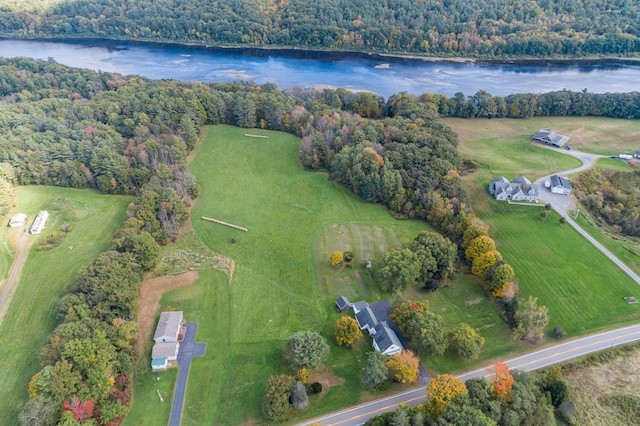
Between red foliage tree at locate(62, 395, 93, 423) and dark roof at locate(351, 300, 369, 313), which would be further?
dark roof at locate(351, 300, 369, 313)

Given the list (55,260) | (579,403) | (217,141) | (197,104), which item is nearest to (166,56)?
(197,104)

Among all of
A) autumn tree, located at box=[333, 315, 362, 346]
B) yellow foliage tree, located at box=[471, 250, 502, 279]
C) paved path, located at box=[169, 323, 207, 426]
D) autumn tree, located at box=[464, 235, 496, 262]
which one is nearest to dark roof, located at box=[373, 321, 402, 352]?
autumn tree, located at box=[333, 315, 362, 346]

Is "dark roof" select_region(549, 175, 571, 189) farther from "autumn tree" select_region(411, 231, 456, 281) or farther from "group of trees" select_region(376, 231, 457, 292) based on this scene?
"autumn tree" select_region(411, 231, 456, 281)

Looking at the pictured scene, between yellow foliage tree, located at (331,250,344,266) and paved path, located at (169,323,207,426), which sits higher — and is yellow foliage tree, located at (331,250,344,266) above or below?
above

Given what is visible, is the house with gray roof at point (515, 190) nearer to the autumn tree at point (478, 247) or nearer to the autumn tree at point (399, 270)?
the autumn tree at point (478, 247)

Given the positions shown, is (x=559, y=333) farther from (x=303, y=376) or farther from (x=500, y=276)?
(x=303, y=376)

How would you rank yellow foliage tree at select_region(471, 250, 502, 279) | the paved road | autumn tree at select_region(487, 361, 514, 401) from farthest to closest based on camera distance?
yellow foliage tree at select_region(471, 250, 502, 279)
the paved road
autumn tree at select_region(487, 361, 514, 401)

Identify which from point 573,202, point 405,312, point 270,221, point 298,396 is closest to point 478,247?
point 405,312
